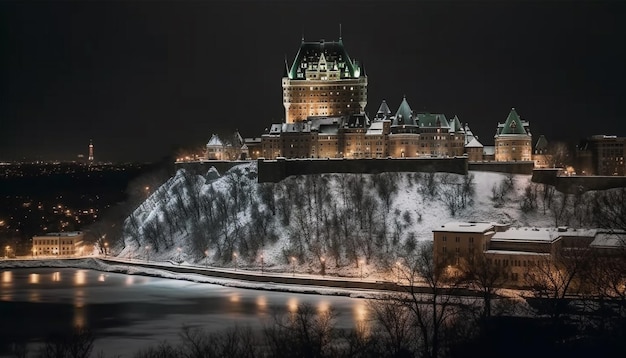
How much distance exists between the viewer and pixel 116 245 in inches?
2763

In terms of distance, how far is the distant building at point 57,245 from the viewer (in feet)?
250

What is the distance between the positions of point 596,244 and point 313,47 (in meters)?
38.1

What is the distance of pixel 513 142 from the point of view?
65562mm

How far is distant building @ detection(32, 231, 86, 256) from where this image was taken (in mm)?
76062

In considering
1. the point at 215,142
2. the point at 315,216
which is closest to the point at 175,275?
the point at 315,216

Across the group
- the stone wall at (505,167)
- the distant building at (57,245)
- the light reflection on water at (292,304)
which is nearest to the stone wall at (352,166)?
the stone wall at (505,167)

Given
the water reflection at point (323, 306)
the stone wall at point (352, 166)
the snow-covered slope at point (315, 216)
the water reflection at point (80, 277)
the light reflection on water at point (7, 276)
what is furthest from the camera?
the stone wall at point (352, 166)

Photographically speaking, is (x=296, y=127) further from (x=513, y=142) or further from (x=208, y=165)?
(x=513, y=142)

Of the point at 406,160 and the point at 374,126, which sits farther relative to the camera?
the point at 374,126

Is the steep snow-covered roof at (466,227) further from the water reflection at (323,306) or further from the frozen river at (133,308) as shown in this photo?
the water reflection at (323,306)

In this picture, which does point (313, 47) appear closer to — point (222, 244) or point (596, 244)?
point (222, 244)

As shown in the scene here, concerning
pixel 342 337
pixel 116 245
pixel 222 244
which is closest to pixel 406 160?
pixel 222 244

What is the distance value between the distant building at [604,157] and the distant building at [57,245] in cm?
3877

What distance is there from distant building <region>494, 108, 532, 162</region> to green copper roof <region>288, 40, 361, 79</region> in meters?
15.5
